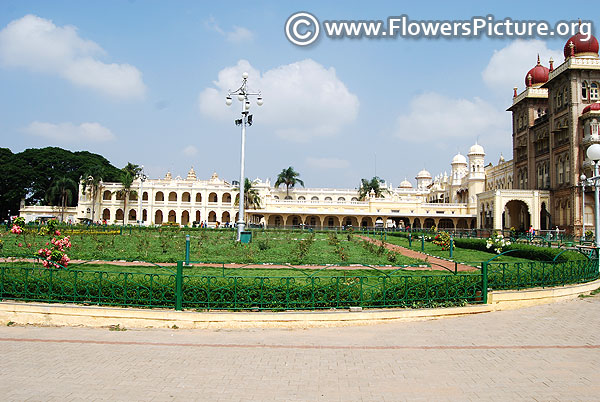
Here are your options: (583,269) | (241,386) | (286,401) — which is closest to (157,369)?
(241,386)

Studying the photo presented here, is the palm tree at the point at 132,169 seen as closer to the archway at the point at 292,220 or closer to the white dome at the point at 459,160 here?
the archway at the point at 292,220

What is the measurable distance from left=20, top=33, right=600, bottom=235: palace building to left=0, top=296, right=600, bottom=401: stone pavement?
28923 mm

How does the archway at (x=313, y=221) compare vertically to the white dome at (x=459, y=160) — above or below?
below

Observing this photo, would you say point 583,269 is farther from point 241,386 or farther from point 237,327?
point 241,386

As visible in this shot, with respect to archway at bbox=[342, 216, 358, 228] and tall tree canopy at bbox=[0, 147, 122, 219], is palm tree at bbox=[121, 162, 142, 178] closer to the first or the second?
tall tree canopy at bbox=[0, 147, 122, 219]

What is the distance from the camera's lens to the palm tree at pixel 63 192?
5741 centimetres

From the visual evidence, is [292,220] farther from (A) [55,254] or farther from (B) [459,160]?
(A) [55,254]

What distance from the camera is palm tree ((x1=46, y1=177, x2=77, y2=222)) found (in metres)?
57.4

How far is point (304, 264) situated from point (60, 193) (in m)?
57.1

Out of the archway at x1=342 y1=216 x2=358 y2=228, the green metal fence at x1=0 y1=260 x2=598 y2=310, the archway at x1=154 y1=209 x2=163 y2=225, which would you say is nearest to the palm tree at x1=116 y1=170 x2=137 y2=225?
the archway at x1=154 y1=209 x2=163 y2=225

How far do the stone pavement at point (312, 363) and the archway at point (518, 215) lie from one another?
3695 cm

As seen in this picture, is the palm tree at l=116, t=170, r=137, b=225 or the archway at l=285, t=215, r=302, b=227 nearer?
the archway at l=285, t=215, r=302, b=227

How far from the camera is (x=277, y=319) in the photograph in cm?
725

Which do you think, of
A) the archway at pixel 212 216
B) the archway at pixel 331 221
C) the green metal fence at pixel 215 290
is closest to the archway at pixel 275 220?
the archway at pixel 331 221
